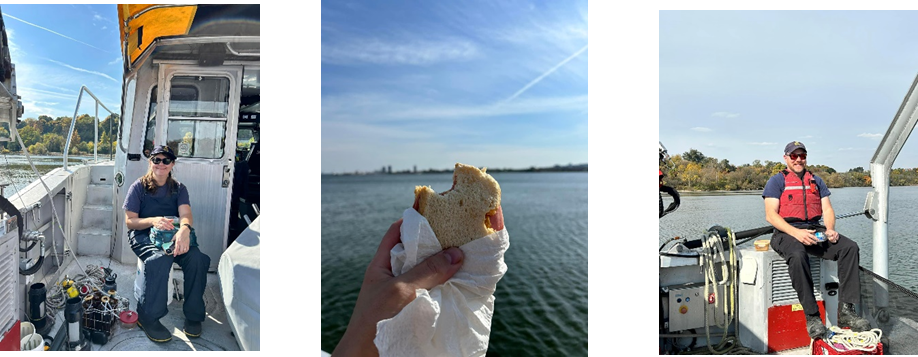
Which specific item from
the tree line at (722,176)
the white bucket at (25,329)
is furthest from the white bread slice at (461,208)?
the white bucket at (25,329)

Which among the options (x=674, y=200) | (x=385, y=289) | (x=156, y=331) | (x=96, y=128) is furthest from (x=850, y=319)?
(x=96, y=128)

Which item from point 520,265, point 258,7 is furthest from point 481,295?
point 520,265

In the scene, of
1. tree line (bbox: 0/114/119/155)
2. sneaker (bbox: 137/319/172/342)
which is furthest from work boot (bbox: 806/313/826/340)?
tree line (bbox: 0/114/119/155)

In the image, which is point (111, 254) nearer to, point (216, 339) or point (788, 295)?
point (216, 339)

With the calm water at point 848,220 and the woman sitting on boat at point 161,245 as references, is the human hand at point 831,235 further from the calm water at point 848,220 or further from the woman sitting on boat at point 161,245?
the woman sitting on boat at point 161,245

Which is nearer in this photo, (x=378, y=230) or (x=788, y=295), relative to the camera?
(x=788, y=295)

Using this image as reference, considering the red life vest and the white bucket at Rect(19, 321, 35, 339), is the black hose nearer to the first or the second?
the red life vest

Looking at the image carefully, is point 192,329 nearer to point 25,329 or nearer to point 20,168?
point 25,329
